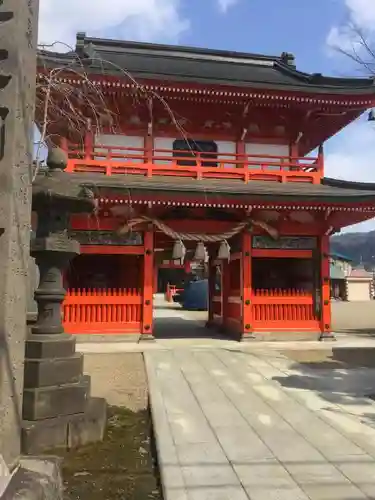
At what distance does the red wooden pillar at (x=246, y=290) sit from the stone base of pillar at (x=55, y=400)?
28.1 ft

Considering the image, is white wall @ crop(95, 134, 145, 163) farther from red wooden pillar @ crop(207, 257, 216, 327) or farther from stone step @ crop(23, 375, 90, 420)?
stone step @ crop(23, 375, 90, 420)

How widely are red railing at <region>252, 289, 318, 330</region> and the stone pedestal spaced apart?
8.70m

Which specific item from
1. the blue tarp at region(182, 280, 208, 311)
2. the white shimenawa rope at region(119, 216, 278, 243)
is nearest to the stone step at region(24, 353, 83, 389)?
the white shimenawa rope at region(119, 216, 278, 243)

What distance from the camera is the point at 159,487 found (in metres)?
3.57

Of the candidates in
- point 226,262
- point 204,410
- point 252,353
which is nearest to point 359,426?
point 204,410

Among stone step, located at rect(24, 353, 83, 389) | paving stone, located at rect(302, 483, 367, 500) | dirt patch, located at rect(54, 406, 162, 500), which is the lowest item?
dirt patch, located at rect(54, 406, 162, 500)

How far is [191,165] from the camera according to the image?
1416 centimetres

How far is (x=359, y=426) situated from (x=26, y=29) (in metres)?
5.06

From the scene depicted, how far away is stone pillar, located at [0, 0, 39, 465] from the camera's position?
3002 millimetres

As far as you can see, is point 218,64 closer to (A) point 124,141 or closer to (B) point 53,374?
(A) point 124,141

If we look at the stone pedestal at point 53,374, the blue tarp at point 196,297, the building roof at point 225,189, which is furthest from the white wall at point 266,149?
the blue tarp at point 196,297

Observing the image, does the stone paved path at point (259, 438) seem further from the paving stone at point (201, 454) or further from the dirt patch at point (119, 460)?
the dirt patch at point (119, 460)

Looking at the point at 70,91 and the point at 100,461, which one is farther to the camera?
the point at 70,91

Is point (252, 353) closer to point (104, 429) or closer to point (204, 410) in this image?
point (204, 410)
